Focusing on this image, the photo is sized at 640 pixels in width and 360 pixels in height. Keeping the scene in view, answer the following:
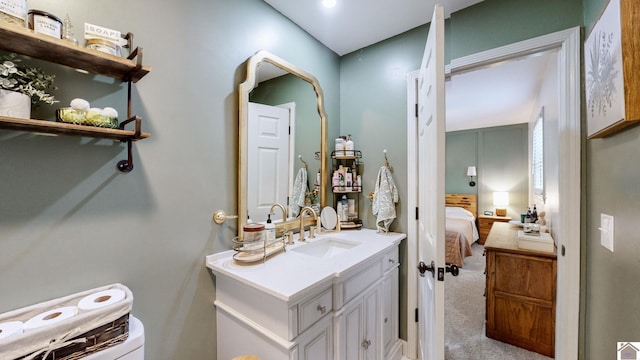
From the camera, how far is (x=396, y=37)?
1982 mm

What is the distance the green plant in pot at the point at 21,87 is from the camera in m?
0.72

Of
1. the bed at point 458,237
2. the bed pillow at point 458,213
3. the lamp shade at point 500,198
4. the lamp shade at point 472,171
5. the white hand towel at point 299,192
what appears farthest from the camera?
the lamp shade at point 472,171

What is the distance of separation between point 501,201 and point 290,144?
536 centimetres

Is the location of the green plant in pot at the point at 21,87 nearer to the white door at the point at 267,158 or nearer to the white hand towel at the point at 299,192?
the white door at the point at 267,158

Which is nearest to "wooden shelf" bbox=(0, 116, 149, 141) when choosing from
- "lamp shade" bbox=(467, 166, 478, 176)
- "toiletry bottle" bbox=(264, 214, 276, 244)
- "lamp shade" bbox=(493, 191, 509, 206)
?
"toiletry bottle" bbox=(264, 214, 276, 244)

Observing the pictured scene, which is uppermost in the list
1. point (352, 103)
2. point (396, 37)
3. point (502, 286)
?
point (396, 37)

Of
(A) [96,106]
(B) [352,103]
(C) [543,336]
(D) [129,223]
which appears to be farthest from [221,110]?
(C) [543,336]

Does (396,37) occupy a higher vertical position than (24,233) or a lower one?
higher

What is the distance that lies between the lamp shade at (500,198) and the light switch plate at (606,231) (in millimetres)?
4828

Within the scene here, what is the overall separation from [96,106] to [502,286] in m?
2.95

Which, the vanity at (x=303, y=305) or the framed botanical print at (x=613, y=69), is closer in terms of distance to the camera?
the framed botanical print at (x=613, y=69)

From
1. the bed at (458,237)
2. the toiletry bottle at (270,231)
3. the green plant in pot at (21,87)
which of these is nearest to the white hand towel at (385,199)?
the toiletry bottle at (270,231)

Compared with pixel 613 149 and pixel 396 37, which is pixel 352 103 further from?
pixel 613 149

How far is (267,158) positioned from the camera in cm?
161
